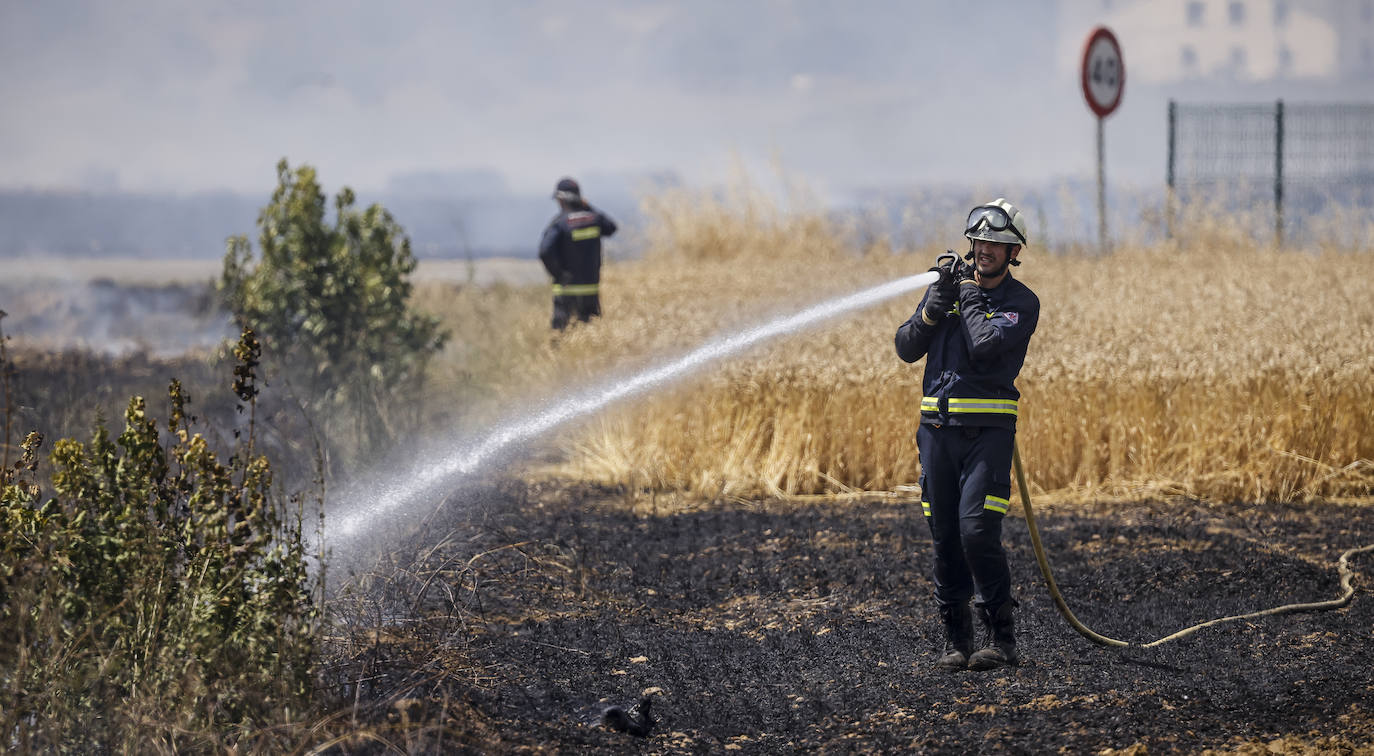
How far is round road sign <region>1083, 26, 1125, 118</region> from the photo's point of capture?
51.7 ft

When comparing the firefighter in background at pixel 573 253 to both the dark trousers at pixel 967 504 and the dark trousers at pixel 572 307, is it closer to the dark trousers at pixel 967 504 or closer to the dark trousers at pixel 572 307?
the dark trousers at pixel 572 307

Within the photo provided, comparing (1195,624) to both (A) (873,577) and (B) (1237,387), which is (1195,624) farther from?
(B) (1237,387)

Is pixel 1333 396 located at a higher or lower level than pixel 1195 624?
higher

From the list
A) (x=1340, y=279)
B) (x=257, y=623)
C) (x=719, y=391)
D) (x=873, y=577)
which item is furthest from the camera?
(x=1340, y=279)

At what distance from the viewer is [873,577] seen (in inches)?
234

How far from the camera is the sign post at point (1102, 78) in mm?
15781

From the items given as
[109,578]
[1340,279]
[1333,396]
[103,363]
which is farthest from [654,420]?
[103,363]

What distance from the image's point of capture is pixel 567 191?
11.4m

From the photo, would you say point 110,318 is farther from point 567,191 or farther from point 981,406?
point 981,406

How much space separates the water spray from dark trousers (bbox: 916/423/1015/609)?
187 cm

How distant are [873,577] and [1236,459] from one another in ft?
9.95

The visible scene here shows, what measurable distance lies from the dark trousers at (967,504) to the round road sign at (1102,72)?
12.6 metres

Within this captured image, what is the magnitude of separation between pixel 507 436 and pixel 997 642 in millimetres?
5262

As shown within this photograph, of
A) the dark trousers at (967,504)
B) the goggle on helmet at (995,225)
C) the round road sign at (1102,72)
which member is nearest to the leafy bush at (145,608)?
the dark trousers at (967,504)
